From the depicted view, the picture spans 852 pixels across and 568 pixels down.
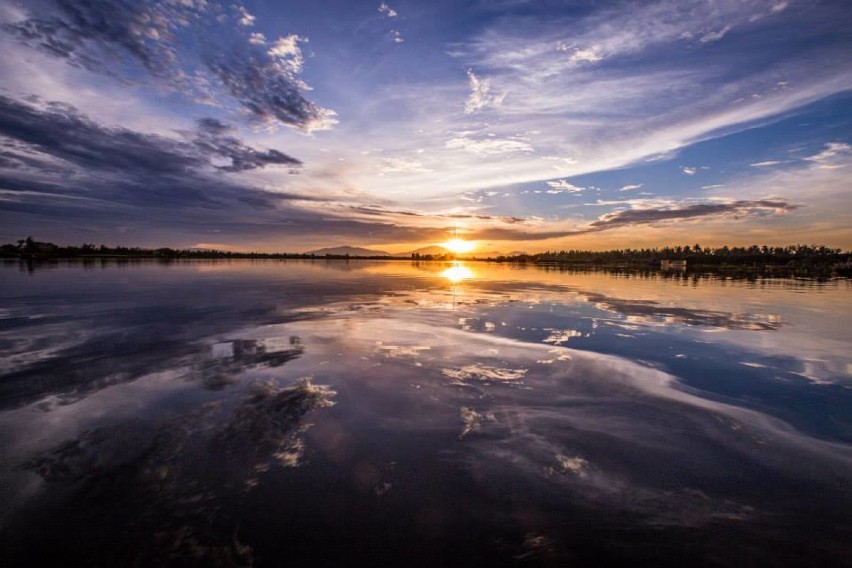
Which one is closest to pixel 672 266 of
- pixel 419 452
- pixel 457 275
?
pixel 457 275

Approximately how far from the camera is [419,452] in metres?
5.98

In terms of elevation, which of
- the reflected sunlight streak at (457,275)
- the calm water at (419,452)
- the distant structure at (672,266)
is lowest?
the calm water at (419,452)

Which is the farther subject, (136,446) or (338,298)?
(338,298)

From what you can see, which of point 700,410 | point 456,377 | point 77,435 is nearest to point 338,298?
point 456,377

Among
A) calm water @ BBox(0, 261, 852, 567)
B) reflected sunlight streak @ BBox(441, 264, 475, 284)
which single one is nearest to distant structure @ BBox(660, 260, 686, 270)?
reflected sunlight streak @ BBox(441, 264, 475, 284)

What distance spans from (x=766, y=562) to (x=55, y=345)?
17.0 metres

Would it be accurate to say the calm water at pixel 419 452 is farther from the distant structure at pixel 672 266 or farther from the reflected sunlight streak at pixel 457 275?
the distant structure at pixel 672 266

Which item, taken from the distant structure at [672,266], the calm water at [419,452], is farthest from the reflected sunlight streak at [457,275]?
the distant structure at [672,266]

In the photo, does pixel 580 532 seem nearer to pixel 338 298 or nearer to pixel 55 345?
pixel 55 345

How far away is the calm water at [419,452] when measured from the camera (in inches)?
162

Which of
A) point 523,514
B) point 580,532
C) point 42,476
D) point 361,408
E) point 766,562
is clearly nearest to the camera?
point 766,562

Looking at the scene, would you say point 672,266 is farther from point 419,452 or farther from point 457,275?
point 419,452

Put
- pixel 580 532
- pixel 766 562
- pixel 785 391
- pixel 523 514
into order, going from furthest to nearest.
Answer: pixel 785 391
pixel 523 514
pixel 580 532
pixel 766 562

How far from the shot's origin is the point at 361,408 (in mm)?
7633
